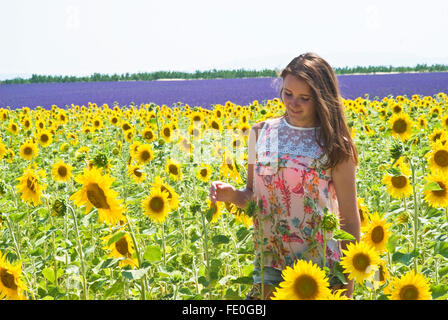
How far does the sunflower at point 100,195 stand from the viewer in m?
1.67

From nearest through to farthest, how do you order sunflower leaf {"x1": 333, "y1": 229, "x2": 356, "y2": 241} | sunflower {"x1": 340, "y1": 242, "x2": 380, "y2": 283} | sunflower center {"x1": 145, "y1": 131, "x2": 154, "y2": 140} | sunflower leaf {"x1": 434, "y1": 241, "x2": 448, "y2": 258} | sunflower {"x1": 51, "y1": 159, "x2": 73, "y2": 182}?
sunflower leaf {"x1": 333, "y1": 229, "x2": 356, "y2": 241}, sunflower {"x1": 340, "y1": 242, "x2": 380, "y2": 283}, sunflower leaf {"x1": 434, "y1": 241, "x2": 448, "y2": 258}, sunflower {"x1": 51, "y1": 159, "x2": 73, "y2": 182}, sunflower center {"x1": 145, "y1": 131, "x2": 154, "y2": 140}

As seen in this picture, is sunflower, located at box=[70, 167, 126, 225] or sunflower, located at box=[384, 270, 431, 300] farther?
sunflower, located at box=[70, 167, 126, 225]

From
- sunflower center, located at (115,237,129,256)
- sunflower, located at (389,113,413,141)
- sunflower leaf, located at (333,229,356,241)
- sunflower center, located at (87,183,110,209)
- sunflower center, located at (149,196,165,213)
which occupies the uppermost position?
sunflower, located at (389,113,413,141)

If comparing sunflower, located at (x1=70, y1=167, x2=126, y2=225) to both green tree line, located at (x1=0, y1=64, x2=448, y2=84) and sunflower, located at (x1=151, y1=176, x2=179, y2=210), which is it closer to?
sunflower, located at (x1=151, y1=176, x2=179, y2=210)

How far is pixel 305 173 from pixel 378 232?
379 mm

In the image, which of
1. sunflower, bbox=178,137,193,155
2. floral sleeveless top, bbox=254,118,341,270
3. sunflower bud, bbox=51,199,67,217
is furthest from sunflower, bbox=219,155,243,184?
sunflower, bbox=178,137,193,155

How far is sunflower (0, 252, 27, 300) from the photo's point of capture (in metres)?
1.53

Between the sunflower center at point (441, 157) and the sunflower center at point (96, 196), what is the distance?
169 cm

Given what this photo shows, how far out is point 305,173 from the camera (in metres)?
2.09

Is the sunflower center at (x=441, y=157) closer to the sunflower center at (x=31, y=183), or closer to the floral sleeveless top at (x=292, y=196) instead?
the floral sleeveless top at (x=292, y=196)

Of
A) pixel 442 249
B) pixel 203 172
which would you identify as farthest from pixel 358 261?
pixel 203 172

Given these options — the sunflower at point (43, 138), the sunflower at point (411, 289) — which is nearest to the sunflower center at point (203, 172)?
the sunflower at point (411, 289)

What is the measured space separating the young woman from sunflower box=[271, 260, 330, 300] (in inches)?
28.0
